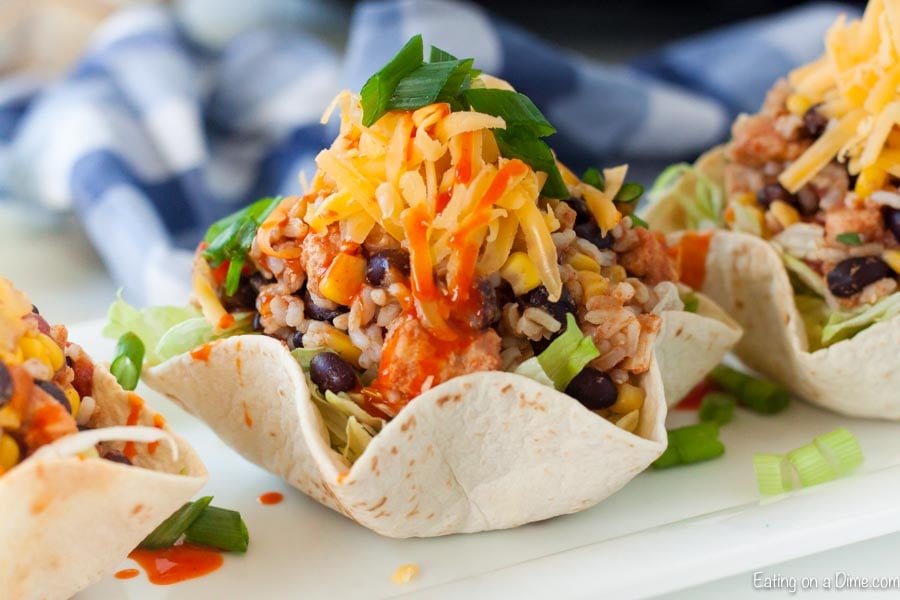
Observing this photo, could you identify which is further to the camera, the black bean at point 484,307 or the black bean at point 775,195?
the black bean at point 775,195

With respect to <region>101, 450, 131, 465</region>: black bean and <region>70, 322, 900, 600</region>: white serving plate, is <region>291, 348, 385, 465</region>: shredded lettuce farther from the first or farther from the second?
<region>101, 450, 131, 465</region>: black bean

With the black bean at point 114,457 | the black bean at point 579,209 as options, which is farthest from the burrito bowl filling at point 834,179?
the black bean at point 114,457

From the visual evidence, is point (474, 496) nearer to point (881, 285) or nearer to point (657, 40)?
point (881, 285)

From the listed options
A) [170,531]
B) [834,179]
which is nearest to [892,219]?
[834,179]

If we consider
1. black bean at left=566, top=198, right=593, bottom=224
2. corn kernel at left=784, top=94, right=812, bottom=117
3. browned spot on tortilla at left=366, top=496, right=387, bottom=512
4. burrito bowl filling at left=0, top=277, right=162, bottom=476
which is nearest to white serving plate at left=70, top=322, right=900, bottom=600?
browned spot on tortilla at left=366, top=496, right=387, bottom=512

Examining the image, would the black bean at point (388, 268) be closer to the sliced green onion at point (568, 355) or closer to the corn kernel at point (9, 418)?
the sliced green onion at point (568, 355)

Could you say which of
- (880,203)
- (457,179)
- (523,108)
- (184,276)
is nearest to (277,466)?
(457,179)

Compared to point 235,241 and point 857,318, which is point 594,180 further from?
point 235,241
